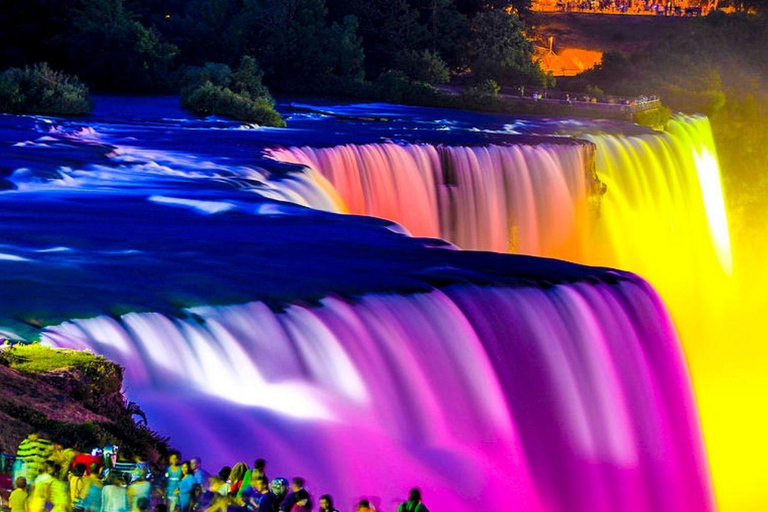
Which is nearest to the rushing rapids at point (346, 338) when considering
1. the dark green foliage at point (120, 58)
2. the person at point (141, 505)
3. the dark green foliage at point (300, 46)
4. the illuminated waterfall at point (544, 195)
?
the illuminated waterfall at point (544, 195)

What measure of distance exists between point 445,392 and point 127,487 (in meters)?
5.87

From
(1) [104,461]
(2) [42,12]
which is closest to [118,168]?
(1) [104,461]

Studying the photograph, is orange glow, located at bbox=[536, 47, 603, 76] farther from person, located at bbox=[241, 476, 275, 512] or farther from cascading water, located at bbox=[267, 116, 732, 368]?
person, located at bbox=[241, 476, 275, 512]

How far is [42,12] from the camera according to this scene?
47.8 metres

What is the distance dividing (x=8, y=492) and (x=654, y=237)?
27.5 m

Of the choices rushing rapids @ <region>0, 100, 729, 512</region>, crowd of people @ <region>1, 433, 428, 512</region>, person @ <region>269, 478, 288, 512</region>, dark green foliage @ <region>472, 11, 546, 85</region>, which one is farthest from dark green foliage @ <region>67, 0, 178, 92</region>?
person @ <region>269, 478, 288, 512</region>

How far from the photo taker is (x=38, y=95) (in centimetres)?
3562

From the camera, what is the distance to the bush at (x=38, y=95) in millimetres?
35062

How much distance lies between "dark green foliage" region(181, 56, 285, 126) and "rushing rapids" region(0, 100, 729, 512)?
35.8ft

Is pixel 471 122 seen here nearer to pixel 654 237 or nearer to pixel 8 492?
pixel 654 237

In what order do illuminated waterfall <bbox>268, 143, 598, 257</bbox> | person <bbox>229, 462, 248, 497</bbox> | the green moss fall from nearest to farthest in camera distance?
person <bbox>229, 462, 248, 497</bbox>, the green moss, illuminated waterfall <bbox>268, 143, 598, 257</bbox>

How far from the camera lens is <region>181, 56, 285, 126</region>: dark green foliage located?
37.2m

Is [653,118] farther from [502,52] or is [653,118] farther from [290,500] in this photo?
[290,500]

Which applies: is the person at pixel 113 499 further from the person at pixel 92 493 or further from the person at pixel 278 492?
the person at pixel 278 492
